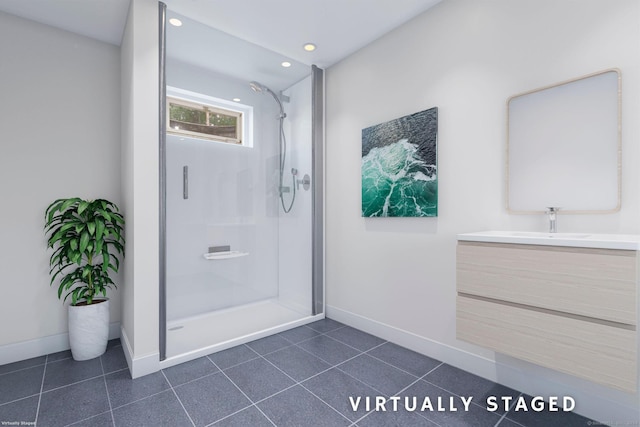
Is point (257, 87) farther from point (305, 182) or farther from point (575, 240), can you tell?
point (575, 240)

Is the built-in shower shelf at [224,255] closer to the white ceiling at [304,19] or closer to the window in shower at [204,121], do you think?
the window in shower at [204,121]

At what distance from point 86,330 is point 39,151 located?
1388 mm

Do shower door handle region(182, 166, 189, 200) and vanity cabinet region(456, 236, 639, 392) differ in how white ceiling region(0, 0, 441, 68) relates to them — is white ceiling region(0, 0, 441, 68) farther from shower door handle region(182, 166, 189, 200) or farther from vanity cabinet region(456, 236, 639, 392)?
vanity cabinet region(456, 236, 639, 392)

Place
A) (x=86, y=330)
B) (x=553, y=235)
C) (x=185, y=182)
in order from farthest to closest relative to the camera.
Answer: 1. (x=185, y=182)
2. (x=86, y=330)
3. (x=553, y=235)

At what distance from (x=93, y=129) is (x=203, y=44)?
1.16 metres

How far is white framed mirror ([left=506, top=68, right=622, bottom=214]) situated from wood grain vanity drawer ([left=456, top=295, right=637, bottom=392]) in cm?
61

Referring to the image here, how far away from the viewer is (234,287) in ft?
9.37

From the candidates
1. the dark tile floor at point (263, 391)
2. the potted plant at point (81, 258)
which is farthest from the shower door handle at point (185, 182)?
the dark tile floor at point (263, 391)

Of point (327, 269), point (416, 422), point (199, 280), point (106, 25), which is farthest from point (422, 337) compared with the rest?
point (106, 25)

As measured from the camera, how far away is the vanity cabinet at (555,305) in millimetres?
1207

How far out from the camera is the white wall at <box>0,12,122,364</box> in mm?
2221

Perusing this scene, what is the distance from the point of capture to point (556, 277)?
136cm

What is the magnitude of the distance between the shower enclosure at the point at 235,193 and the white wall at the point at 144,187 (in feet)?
0.24

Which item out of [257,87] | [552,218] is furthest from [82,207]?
[552,218]
